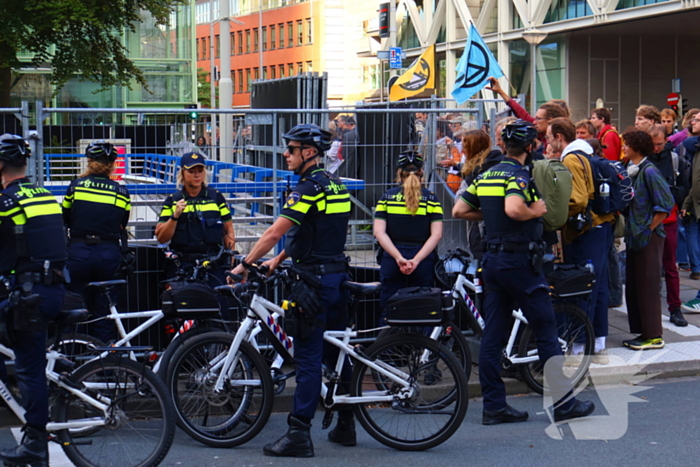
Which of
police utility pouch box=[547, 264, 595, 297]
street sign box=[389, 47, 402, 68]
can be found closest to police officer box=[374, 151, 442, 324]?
police utility pouch box=[547, 264, 595, 297]

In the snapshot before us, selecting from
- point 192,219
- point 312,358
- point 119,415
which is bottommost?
point 119,415

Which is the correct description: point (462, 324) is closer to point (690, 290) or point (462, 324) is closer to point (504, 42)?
point (690, 290)

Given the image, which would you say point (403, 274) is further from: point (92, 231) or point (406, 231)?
point (92, 231)

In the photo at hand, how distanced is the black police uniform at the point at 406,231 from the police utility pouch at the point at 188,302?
1.52 meters

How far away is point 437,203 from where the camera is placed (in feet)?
22.7

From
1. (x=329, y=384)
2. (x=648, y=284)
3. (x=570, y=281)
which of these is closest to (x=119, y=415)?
(x=329, y=384)

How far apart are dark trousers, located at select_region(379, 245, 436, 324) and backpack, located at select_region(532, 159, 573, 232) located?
3.13 feet

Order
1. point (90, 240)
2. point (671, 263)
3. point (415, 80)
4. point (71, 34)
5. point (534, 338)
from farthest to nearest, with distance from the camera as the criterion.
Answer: point (71, 34)
point (415, 80)
point (671, 263)
point (534, 338)
point (90, 240)

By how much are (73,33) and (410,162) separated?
1924 centimetres

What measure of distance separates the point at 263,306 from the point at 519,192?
1776 mm

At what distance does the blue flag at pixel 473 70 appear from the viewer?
9016mm

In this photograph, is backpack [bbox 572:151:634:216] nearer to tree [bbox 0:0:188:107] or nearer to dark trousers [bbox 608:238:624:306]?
dark trousers [bbox 608:238:624:306]

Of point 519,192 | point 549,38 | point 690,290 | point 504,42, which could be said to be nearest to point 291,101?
point 690,290

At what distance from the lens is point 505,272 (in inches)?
232
